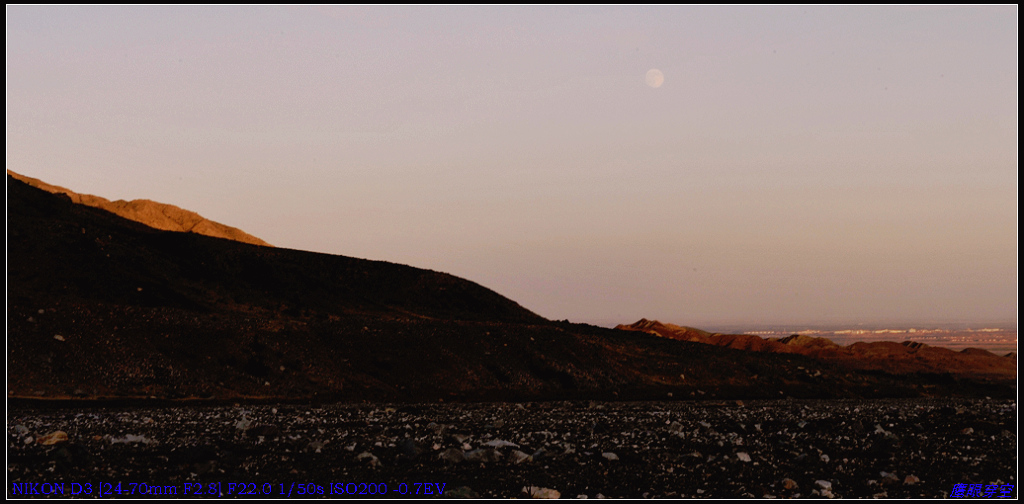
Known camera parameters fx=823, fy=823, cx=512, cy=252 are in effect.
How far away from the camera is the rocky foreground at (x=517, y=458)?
10.5 metres

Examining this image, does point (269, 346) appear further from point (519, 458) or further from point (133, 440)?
point (519, 458)

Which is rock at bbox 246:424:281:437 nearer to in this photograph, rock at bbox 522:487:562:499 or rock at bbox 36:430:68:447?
rock at bbox 36:430:68:447

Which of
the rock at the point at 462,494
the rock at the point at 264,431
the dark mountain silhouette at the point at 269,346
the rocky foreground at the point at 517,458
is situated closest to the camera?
the rock at the point at 462,494

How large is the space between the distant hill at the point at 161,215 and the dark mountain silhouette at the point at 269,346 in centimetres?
6196

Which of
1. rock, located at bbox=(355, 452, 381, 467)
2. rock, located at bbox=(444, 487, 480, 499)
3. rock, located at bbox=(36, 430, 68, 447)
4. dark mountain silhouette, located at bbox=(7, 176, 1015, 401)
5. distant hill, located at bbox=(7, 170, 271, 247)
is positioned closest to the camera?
rock, located at bbox=(444, 487, 480, 499)

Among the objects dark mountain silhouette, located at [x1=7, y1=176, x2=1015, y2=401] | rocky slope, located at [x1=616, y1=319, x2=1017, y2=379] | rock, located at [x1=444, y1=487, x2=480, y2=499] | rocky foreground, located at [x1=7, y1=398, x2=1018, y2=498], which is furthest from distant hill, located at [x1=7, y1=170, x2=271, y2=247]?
rock, located at [x1=444, y1=487, x2=480, y2=499]

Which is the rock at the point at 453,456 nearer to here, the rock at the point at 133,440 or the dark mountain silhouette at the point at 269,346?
the rock at the point at 133,440

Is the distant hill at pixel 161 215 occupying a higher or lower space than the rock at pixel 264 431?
higher

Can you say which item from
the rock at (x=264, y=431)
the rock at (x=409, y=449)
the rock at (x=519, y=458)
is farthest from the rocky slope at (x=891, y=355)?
the rock at (x=409, y=449)

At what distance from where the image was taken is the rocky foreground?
10.5 m

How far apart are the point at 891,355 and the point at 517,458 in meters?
47.1

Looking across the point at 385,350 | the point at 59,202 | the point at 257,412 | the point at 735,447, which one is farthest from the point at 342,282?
the point at 735,447

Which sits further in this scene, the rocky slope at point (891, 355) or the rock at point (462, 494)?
the rocky slope at point (891, 355)

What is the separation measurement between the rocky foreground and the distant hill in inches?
4155
